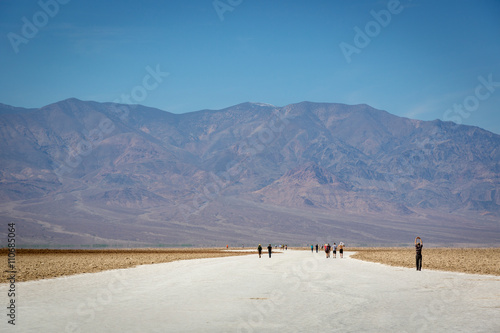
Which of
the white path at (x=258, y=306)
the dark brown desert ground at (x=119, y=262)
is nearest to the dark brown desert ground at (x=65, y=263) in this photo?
the dark brown desert ground at (x=119, y=262)

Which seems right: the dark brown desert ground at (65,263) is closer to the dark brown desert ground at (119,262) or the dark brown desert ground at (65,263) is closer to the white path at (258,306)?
the dark brown desert ground at (119,262)

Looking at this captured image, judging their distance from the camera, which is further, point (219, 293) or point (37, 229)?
point (37, 229)

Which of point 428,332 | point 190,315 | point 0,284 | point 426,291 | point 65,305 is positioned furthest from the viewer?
point 0,284

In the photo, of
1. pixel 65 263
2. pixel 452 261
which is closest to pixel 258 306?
pixel 65 263

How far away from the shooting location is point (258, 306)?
14.7 metres

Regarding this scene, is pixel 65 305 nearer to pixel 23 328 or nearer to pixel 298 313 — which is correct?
pixel 23 328

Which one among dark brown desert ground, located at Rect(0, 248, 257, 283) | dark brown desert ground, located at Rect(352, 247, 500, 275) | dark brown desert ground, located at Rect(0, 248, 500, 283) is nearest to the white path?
dark brown desert ground, located at Rect(0, 248, 257, 283)

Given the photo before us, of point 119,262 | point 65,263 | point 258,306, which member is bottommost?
point 119,262

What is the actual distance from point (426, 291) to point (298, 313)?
6.65 metres

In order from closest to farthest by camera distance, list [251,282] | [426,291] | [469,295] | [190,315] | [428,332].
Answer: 1. [428,332]
2. [190,315]
3. [469,295]
4. [426,291]
5. [251,282]

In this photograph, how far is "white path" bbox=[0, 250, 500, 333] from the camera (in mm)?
11531

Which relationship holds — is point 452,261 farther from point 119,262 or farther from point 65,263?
point 65,263

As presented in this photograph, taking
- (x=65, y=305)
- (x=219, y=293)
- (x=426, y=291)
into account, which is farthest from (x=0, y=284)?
(x=426, y=291)

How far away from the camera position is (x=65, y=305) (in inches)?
580
